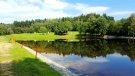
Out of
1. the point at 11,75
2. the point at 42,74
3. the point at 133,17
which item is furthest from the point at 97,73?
the point at 133,17

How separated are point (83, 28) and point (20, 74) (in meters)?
153

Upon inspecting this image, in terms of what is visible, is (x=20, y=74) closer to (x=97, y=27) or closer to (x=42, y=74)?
(x=42, y=74)

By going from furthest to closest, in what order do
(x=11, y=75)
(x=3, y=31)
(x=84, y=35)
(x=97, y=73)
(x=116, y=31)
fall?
(x=3, y=31), (x=84, y=35), (x=116, y=31), (x=97, y=73), (x=11, y=75)

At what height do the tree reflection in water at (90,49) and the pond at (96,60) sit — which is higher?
the pond at (96,60)

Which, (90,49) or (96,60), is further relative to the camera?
(90,49)

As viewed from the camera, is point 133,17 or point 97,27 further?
point 97,27

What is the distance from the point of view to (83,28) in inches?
6944

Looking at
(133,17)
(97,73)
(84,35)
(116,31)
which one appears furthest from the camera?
(84,35)

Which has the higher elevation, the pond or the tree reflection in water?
the pond

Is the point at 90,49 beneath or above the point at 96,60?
beneath

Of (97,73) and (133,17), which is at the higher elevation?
(133,17)

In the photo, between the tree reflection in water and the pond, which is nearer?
the pond

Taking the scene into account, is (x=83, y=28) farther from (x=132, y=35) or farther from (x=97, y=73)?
(x=97, y=73)

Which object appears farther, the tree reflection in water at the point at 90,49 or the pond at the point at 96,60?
the tree reflection in water at the point at 90,49
